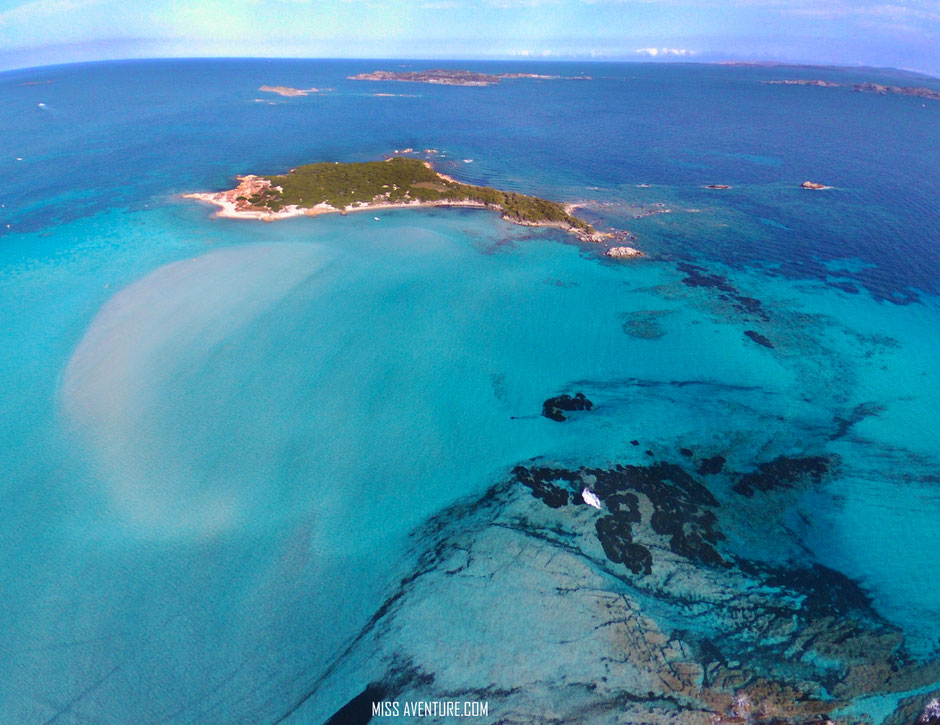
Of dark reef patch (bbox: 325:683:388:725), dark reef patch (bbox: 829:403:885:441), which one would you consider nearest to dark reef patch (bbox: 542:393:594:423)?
dark reef patch (bbox: 829:403:885:441)

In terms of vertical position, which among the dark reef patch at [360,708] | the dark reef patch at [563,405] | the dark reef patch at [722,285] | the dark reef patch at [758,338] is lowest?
the dark reef patch at [360,708]

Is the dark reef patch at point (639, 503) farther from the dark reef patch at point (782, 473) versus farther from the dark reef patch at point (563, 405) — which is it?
the dark reef patch at point (563, 405)

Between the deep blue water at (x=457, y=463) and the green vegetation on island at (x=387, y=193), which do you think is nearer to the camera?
the deep blue water at (x=457, y=463)

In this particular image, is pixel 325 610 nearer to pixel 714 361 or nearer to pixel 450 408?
pixel 450 408

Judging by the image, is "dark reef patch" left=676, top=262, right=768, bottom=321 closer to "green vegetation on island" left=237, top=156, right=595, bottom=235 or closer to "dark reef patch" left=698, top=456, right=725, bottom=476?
"green vegetation on island" left=237, top=156, right=595, bottom=235

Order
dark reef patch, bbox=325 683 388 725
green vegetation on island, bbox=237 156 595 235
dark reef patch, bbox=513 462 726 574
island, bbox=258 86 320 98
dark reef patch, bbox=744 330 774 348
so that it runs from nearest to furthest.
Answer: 1. dark reef patch, bbox=325 683 388 725
2. dark reef patch, bbox=513 462 726 574
3. dark reef patch, bbox=744 330 774 348
4. green vegetation on island, bbox=237 156 595 235
5. island, bbox=258 86 320 98

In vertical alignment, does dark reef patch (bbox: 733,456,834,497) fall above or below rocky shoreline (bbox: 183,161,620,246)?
below

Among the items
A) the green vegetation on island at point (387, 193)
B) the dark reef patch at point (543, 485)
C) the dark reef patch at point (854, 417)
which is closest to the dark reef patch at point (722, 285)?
the dark reef patch at point (854, 417)

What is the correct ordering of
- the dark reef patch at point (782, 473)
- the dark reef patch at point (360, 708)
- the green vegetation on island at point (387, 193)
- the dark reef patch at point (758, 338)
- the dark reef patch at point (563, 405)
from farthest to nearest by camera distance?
the green vegetation on island at point (387, 193), the dark reef patch at point (758, 338), the dark reef patch at point (563, 405), the dark reef patch at point (782, 473), the dark reef patch at point (360, 708)
